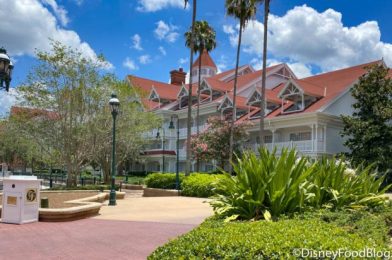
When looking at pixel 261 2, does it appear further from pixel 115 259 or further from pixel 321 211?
pixel 115 259

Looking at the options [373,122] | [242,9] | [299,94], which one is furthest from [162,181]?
[299,94]

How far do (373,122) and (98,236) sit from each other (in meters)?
26.2

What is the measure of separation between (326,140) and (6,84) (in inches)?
1208

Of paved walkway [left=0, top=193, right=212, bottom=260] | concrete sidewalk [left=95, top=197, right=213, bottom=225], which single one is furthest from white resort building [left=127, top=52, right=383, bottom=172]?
paved walkway [left=0, top=193, right=212, bottom=260]

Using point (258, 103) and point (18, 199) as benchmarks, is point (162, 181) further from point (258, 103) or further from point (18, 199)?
point (258, 103)

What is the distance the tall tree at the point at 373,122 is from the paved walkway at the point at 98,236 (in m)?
20.2

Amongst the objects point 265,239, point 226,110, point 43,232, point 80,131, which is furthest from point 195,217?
point 226,110

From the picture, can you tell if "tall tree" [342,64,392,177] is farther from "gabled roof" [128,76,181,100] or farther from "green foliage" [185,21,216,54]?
"gabled roof" [128,76,181,100]

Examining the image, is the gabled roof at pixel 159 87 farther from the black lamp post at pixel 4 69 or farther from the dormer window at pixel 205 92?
the black lamp post at pixel 4 69

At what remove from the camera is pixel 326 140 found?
36188 mm

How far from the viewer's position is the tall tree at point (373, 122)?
99.2 ft

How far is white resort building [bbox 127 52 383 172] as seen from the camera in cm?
3628

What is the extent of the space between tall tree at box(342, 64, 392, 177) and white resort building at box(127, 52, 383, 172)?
2729mm

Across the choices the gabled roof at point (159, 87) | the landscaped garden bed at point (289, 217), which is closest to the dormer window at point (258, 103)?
the gabled roof at point (159, 87)
